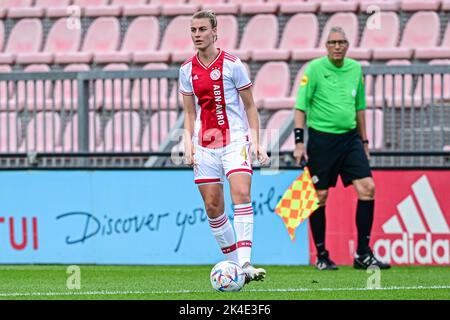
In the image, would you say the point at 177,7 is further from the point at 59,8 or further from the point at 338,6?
the point at 338,6

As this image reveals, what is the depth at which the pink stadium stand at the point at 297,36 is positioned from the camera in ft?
55.0

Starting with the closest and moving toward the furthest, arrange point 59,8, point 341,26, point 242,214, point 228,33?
point 242,214 → point 341,26 → point 228,33 → point 59,8

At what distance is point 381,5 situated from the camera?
17.1 m

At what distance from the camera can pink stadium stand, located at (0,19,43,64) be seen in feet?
61.3

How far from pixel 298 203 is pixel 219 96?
3.08m

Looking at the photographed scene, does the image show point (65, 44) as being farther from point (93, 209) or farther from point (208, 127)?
point (208, 127)

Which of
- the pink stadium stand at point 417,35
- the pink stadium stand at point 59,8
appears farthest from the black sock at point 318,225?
the pink stadium stand at point 59,8

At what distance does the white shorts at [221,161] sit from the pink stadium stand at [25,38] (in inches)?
381

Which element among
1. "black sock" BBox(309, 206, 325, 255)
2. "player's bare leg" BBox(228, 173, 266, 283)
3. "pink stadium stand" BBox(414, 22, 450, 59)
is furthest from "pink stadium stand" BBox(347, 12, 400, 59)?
"player's bare leg" BBox(228, 173, 266, 283)

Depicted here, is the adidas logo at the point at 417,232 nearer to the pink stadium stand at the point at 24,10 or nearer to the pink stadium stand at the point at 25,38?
the pink stadium stand at the point at 25,38

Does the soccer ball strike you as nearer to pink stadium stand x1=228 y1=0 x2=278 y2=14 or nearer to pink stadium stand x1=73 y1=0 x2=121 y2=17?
pink stadium stand x1=228 y1=0 x2=278 y2=14

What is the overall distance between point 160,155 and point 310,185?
1861mm

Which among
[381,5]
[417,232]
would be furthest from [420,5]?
Result: [417,232]

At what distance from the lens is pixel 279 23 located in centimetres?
1766
